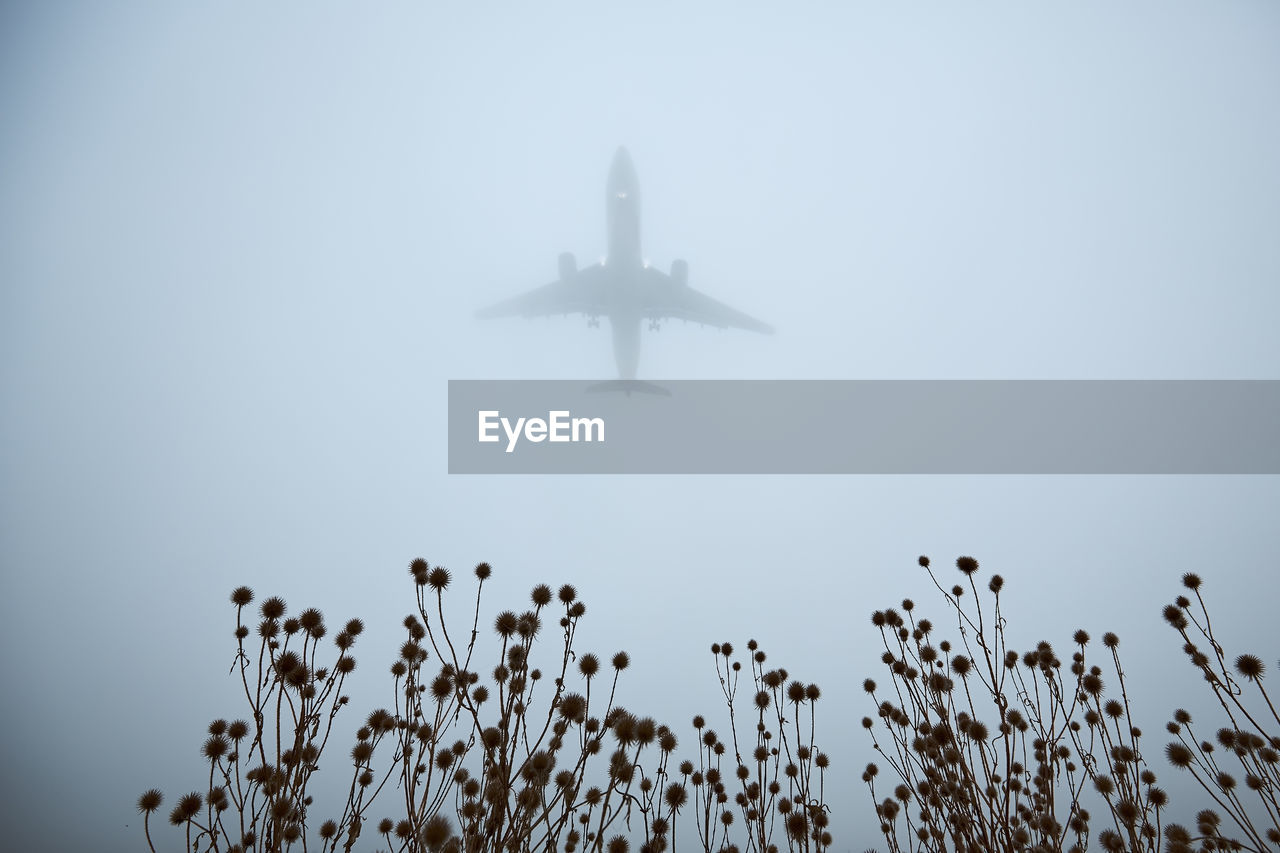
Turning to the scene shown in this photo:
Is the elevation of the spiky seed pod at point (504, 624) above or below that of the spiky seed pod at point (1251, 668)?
above

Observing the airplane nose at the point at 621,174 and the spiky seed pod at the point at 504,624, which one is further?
the airplane nose at the point at 621,174

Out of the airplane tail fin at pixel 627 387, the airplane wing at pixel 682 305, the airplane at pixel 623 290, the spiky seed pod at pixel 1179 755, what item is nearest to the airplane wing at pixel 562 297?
the airplane at pixel 623 290

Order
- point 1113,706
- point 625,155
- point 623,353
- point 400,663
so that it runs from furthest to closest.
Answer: point 623,353 < point 625,155 < point 1113,706 < point 400,663

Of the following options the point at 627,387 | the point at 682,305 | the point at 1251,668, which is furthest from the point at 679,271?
the point at 1251,668

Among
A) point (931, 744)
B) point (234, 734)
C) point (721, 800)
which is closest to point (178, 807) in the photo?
point (234, 734)

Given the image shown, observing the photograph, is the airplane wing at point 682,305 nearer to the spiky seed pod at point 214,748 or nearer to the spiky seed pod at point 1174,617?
the spiky seed pod at point 1174,617

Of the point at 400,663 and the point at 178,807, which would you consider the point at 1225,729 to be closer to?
the point at 400,663

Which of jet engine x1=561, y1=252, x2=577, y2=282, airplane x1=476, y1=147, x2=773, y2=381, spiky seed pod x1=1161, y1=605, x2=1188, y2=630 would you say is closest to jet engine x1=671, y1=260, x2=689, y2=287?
airplane x1=476, y1=147, x2=773, y2=381
